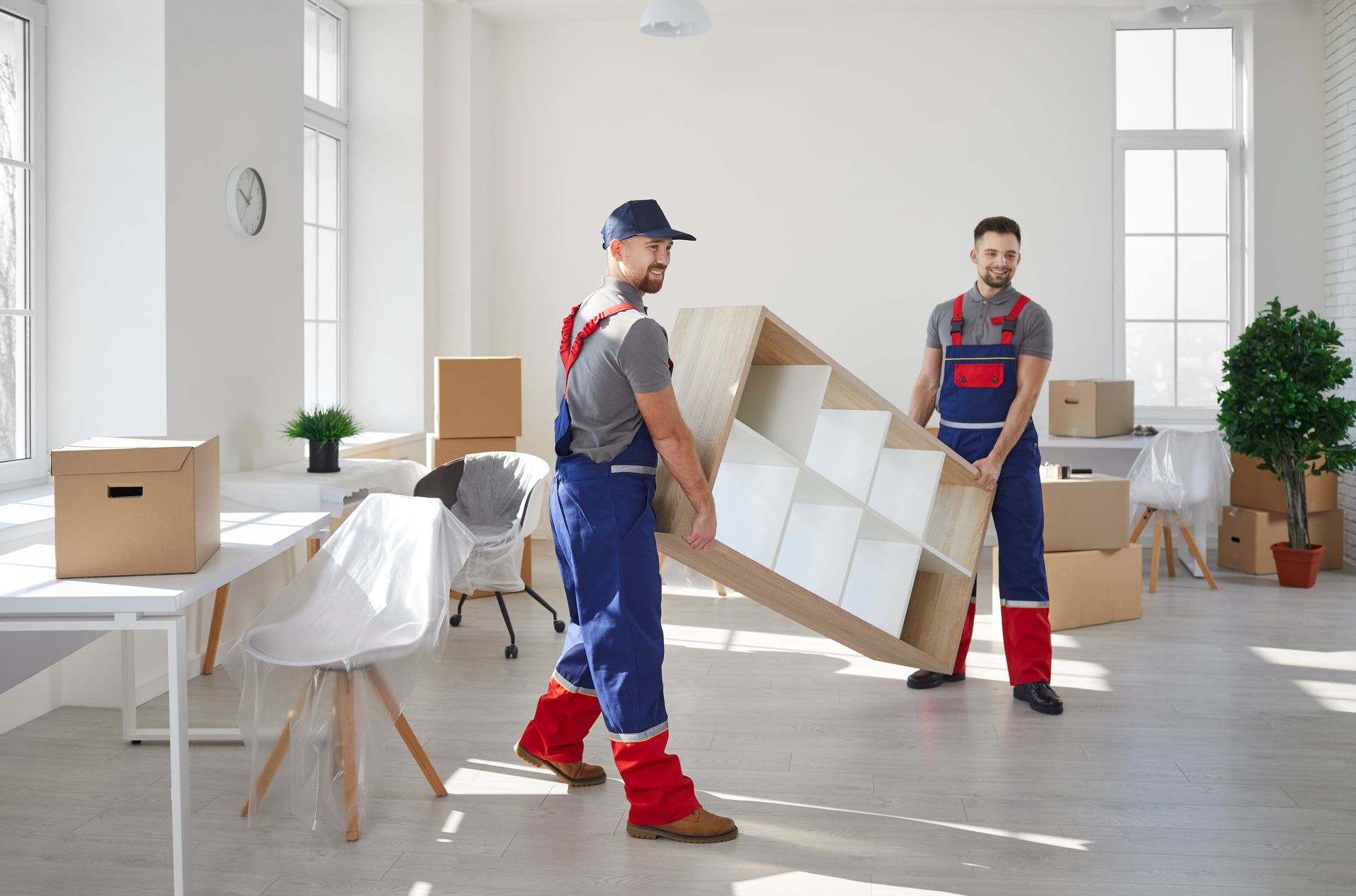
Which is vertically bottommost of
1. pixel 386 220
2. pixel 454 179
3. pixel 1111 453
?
pixel 1111 453

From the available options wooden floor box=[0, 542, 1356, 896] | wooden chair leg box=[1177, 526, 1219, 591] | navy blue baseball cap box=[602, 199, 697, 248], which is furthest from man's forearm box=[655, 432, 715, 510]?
wooden chair leg box=[1177, 526, 1219, 591]

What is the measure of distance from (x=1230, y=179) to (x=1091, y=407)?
213 centimetres

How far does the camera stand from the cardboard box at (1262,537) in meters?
6.45

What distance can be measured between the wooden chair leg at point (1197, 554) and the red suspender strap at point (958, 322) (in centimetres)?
284

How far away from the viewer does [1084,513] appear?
5320 mm

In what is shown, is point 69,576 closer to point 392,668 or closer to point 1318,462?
point 392,668

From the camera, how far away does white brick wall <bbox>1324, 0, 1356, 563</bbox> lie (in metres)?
6.66

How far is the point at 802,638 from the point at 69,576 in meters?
3.26

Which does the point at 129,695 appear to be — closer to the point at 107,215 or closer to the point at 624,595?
the point at 107,215

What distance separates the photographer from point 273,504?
14.2 feet

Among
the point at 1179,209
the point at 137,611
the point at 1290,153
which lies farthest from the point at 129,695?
the point at 1290,153

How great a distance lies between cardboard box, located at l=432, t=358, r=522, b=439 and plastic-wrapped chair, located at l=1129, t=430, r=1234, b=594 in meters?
3.37

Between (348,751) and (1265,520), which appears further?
(1265,520)

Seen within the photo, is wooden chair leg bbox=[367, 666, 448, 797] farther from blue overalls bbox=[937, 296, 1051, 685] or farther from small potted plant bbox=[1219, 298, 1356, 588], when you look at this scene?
small potted plant bbox=[1219, 298, 1356, 588]
